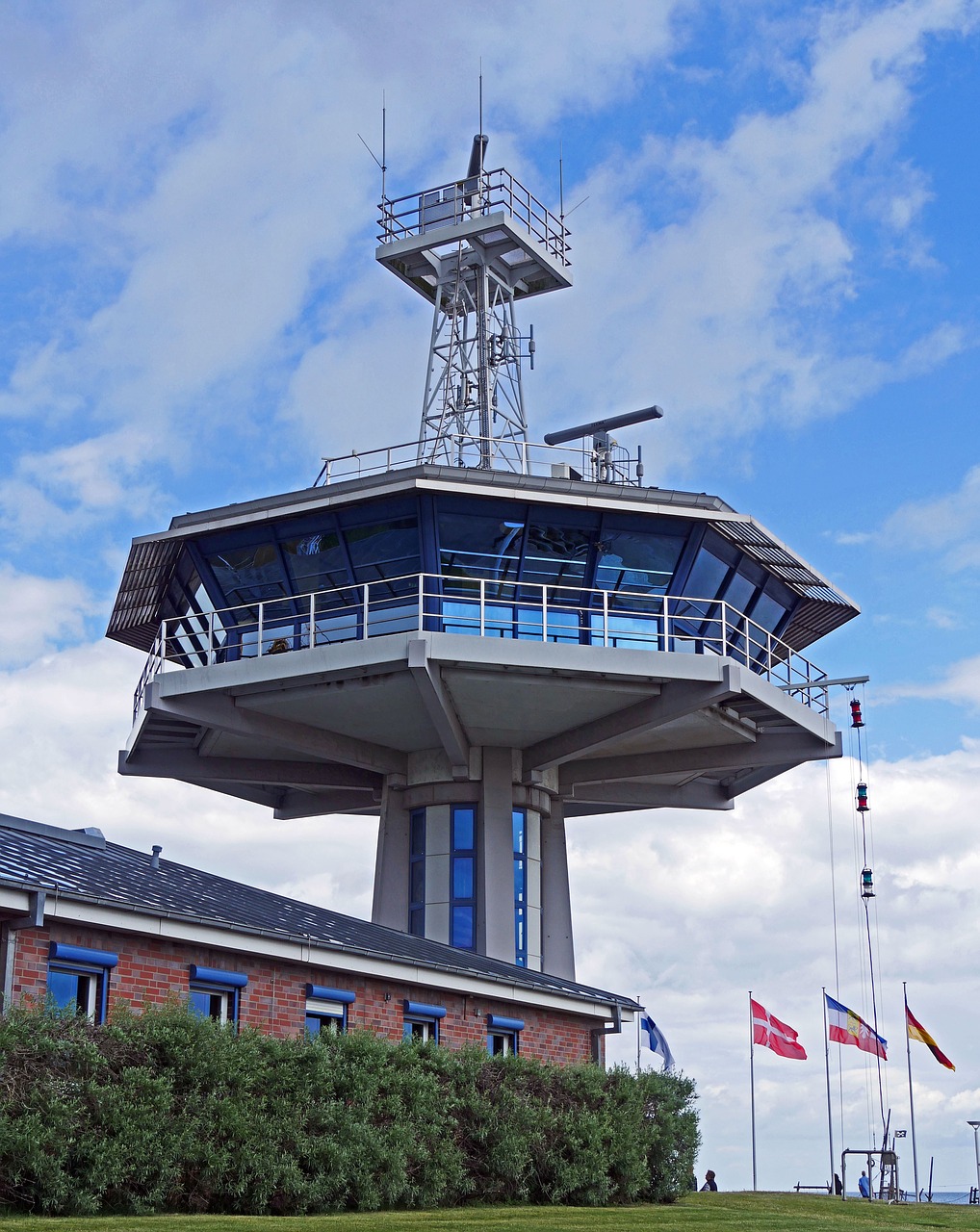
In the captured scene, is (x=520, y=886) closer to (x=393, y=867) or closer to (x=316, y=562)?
(x=393, y=867)

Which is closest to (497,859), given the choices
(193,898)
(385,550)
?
(385,550)

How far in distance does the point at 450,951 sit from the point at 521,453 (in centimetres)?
963

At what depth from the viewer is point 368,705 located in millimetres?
30547

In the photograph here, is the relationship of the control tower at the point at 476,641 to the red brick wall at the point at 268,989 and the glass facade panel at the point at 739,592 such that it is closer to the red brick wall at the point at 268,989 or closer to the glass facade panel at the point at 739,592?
the glass facade panel at the point at 739,592

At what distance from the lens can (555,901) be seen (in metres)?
34.8

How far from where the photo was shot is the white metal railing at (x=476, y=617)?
1152 inches

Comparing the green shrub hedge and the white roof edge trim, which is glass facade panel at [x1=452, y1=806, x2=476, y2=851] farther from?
the green shrub hedge

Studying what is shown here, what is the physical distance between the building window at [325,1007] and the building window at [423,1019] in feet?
3.93

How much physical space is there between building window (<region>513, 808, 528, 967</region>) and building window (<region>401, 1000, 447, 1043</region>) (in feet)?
31.9

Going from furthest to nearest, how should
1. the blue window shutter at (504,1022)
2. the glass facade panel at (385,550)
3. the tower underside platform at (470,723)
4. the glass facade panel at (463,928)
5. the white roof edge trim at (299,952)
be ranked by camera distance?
1. the glass facade panel at (463,928)
2. the glass facade panel at (385,550)
3. the tower underside platform at (470,723)
4. the blue window shutter at (504,1022)
5. the white roof edge trim at (299,952)

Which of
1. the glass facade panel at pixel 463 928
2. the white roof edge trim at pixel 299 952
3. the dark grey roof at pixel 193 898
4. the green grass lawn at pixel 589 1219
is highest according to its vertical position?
the glass facade panel at pixel 463 928

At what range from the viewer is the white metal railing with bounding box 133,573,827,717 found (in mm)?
29250

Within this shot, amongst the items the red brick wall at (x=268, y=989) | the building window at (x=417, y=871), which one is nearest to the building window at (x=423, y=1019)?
the red brick wall at (x=268, y=989)

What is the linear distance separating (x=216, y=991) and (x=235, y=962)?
44 centimetres
